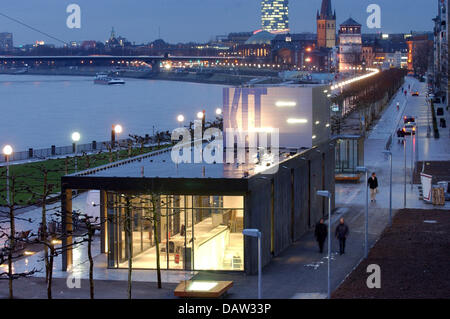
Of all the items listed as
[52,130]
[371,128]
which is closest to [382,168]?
[371,128]

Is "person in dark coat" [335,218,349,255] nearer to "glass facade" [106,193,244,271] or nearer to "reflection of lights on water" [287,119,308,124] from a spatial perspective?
"glass facade" [106,193,244,271]

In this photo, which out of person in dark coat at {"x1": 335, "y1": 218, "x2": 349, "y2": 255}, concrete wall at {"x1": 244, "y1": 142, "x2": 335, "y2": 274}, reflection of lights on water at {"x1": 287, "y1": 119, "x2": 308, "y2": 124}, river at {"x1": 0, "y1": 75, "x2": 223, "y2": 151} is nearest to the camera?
concrete wall at {"x1": 244, "y1": 142, "x2": 335, "y2": 274}

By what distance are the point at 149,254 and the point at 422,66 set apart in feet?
501

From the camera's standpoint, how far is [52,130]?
6650cm

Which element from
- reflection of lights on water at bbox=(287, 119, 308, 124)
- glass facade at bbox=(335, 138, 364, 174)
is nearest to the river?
glass facade at bbox=(335, 138, 364, 174)

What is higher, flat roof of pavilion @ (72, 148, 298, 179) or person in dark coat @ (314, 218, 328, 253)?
flat roof of pavilion @ (72, 148, 298, 179)

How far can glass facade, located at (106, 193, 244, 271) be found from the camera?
14773 mm

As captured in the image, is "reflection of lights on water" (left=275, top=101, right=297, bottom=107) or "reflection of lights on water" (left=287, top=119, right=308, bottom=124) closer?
"reflection of lights on water" (left=275, top=101, right=297, bottom=107)

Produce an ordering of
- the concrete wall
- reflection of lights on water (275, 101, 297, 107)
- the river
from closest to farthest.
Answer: the concrete wall
reflection of lights on water (275, 101, 297, 107)
the river

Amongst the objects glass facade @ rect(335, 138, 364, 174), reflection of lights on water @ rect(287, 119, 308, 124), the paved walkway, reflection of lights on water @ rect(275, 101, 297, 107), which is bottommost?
the paved walkway

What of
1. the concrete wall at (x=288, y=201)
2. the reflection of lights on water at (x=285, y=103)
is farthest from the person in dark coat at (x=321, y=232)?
the reflection of lights on water at (x=285, y=103)

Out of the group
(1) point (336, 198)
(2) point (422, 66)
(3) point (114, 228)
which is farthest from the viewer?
(2) point (422, 66)

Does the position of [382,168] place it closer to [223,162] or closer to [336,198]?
[336,198]

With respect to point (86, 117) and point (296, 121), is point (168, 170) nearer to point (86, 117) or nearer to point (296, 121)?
point (296, 121)
